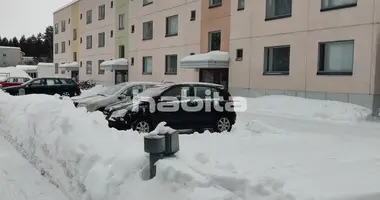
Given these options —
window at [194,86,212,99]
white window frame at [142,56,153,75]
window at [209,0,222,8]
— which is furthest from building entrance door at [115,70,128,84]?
window at [194,86,212,99]

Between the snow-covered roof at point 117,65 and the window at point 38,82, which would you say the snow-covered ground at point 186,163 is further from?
the snow-covered roof at point 117,65

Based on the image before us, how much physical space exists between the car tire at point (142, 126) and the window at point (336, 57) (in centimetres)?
946

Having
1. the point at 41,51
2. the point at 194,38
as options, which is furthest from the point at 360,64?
the point at 41,51

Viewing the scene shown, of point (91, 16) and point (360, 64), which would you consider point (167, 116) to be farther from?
point (91, 16)

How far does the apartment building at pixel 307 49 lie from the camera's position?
50.5 ft

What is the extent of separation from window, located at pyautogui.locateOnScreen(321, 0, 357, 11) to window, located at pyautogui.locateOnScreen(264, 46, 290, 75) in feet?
8.68

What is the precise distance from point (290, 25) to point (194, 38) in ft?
26.9

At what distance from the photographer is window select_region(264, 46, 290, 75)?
1920 centimetres

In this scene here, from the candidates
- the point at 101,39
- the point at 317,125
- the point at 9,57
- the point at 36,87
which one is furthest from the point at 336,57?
the point at 9,57

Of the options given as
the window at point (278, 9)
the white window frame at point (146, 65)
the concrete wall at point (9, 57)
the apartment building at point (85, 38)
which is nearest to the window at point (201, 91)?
the window at point (278, 9)

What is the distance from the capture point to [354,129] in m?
12.6

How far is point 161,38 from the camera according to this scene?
2938cm

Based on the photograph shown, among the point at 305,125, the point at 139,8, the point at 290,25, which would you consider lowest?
the point at 305,125

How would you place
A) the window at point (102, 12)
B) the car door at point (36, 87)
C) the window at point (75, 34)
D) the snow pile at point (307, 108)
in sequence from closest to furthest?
the snow pile at point (307, 108)
the car door at point (36, 87)
the window at point (102, 12)
the window at point (75, 34)
